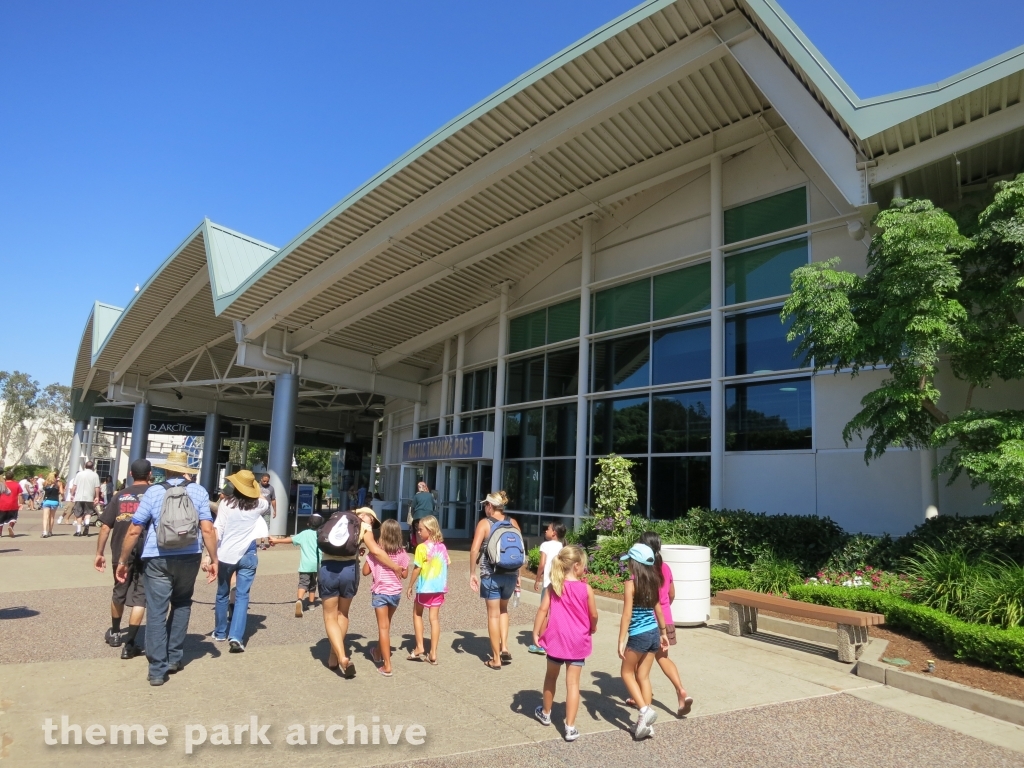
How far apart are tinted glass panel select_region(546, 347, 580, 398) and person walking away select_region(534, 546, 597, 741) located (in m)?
12.7

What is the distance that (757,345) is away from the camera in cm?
1413

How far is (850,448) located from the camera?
12.5 m

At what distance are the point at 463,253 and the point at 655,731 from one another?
14476 mm

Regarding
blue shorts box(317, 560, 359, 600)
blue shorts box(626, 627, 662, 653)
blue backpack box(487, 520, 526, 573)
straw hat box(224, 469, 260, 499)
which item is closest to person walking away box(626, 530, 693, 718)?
blue shorts box(626, 627, 662, 653)

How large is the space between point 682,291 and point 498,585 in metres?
10.4

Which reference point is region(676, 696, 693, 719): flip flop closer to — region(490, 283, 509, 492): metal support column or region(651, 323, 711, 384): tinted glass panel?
region(651, 323, 711, 384): tinted glass panel

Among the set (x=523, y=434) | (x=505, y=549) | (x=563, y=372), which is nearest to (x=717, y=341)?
(x=563, y=372)

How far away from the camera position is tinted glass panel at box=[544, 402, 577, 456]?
1798 centimetres

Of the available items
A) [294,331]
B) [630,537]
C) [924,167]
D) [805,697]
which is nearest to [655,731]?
[805,697]

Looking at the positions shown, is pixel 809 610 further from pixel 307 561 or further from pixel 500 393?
pixel 500 393

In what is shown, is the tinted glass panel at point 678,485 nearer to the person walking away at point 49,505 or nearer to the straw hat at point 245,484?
the straw hat at point 245,484

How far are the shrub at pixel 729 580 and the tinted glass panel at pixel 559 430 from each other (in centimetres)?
712

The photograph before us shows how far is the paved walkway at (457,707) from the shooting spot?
15.4 feet

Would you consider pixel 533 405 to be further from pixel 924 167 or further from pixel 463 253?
pixel 924 167
